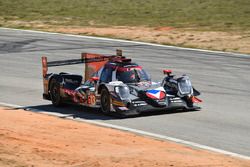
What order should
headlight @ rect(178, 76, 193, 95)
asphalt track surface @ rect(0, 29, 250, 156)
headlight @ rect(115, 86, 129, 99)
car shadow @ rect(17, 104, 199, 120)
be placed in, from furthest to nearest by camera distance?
headlight @ rect(178, 76, 193, 95) < car shadow @ rect(17, 104, 199, 120) < headlight @ rect(115, 86, 129, 99) < asphalt track surface @ rect(0, 29, 250, 156)

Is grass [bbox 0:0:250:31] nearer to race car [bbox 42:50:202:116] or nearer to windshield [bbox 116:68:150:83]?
race car [bbox 42:50:202:116]

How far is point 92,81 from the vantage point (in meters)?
22.3

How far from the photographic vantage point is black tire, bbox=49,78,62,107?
2327cm

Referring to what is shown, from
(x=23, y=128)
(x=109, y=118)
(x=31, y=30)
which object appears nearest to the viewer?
(x=23, y=128)

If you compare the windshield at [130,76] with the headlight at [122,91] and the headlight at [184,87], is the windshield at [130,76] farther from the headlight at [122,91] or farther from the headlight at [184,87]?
the headlight at [184,87]

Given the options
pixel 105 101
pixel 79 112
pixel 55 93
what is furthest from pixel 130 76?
pixel 55 93

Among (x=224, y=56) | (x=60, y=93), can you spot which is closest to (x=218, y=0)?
(x=224, y=56)

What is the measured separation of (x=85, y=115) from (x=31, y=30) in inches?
1011

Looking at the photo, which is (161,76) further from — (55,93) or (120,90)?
(120,90)

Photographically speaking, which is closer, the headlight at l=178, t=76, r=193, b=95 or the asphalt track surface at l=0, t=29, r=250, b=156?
the asphalt track surface at l=0, t=29, r=250, b=156

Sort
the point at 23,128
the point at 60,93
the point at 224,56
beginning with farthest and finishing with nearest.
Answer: the point at 224,56 < the point at 60,93 < the point at 23,128

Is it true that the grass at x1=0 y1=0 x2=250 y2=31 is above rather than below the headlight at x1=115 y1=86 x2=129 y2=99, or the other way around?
above

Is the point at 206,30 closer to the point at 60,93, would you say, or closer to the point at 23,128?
the point at 60,93

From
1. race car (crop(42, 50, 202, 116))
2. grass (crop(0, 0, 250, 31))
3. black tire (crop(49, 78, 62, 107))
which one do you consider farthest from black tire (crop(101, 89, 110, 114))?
grass (crop(0, 0, 250, 31))
